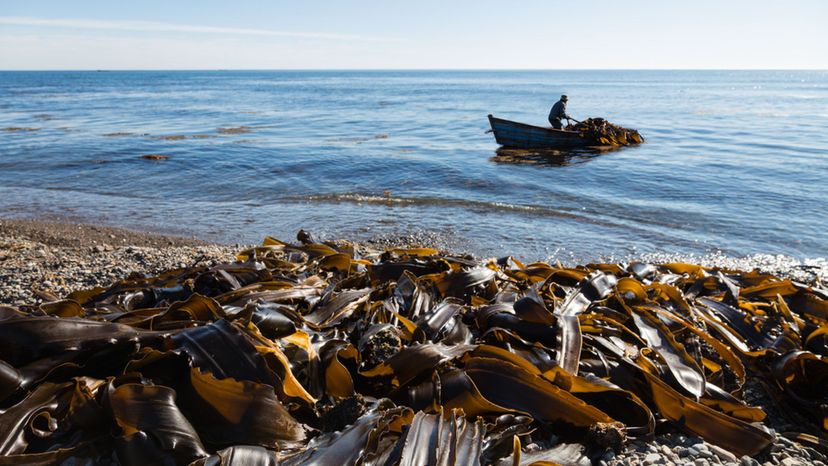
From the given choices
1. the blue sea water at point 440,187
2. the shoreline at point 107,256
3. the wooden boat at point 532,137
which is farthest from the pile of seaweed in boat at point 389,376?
the wooden boat at point 532,137

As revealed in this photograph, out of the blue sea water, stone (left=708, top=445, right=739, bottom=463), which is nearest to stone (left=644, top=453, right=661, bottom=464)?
stone (left=708, top=445, right=739, bottom=463)

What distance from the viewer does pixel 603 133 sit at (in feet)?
59.9

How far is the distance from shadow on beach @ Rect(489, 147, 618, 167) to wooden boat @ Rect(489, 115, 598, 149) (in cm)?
20

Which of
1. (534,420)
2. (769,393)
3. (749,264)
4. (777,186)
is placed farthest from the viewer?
(777,186)

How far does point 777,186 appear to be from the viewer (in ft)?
39.5

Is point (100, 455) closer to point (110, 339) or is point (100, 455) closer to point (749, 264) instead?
point (110, 339)

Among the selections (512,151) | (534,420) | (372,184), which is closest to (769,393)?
(534,420)

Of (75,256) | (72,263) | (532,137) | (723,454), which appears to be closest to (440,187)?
(532,137)

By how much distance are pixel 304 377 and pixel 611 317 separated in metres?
1.62

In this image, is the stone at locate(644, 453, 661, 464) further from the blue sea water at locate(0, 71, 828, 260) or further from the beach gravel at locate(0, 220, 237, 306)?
the blue sea water at locate(0, 71, 828, 260)

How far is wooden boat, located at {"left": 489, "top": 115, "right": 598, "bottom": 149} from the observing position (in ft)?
58.9

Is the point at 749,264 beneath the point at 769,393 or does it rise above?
beneath

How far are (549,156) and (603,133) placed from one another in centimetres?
255

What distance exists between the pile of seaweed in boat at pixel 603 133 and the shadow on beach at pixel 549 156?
30 centimetres
